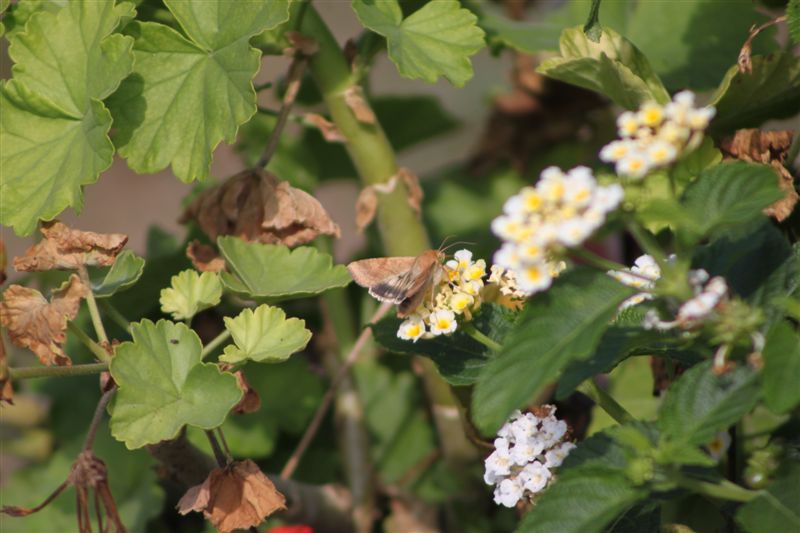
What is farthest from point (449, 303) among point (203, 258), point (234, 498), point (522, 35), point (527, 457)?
point (522, 35)

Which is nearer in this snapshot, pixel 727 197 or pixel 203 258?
pixel 727 197

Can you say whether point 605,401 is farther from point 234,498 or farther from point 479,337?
point 234,498

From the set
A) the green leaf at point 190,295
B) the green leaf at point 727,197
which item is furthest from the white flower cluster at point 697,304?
the green leaf at point 190,295

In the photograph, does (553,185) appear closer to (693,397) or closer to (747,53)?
(693,397)

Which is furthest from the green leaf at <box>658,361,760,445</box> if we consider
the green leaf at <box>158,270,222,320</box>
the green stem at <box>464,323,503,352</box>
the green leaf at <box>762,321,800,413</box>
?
the green leaf at <box>158,270,222,320</box>

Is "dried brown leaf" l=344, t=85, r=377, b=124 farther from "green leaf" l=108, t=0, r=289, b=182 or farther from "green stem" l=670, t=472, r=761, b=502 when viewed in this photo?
"green stem" l=670, t=472, r=761, b=502

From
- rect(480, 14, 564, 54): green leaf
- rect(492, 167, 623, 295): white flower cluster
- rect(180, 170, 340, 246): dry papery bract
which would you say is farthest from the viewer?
rect(480, 14, 564, 54): green leaf

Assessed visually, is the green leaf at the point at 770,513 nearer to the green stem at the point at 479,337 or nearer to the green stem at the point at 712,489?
the green stem at the point at 712,489
